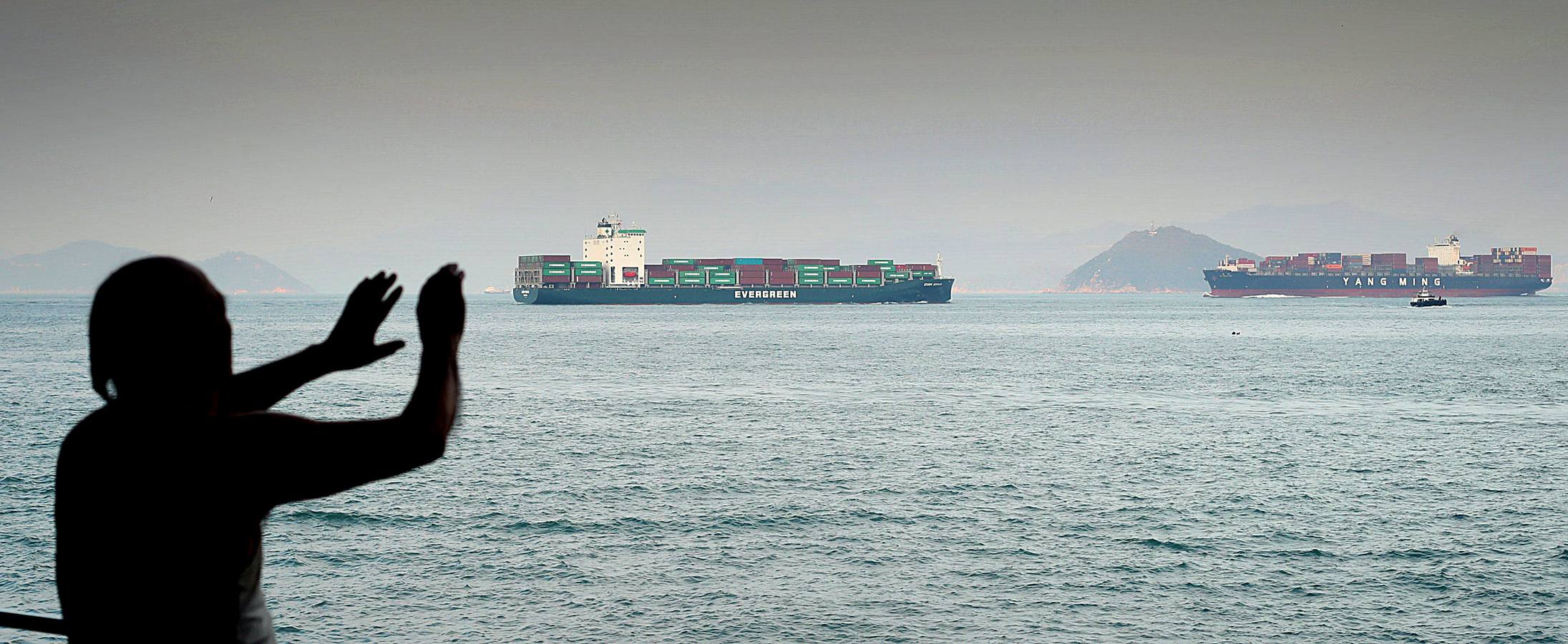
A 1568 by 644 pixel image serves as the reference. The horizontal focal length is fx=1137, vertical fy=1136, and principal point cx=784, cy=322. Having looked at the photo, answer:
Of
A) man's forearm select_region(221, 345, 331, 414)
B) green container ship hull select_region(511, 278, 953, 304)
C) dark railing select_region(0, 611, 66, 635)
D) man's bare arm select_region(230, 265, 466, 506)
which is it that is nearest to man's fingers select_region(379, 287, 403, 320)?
man's forearm select_region(221, 345, 331, 414)

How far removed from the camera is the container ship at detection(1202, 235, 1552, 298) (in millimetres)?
166125

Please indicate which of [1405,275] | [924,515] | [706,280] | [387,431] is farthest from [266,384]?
[1405,275]

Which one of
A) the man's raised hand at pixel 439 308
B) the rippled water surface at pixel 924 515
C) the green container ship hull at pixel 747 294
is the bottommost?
the rippled water surface at pixel 924 515

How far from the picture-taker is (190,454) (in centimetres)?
168

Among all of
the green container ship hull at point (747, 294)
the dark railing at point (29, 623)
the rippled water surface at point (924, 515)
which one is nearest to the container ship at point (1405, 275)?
the green container ship hull at point (747, 294)

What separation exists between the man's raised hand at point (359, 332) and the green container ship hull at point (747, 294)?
464 feet

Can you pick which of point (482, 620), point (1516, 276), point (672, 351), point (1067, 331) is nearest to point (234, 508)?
point (482, 620)

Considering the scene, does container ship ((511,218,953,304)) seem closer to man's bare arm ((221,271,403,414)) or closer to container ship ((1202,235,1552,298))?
container ship ((1202,235,1552,298))

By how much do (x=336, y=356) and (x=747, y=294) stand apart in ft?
484

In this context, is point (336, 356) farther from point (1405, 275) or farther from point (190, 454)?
point (1405, 275)

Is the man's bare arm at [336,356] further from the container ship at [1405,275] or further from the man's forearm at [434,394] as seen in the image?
the container ship at [1405,275]

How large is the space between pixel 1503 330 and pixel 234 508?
97549mm

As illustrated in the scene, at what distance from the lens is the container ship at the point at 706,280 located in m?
144

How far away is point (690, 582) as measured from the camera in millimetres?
15000
